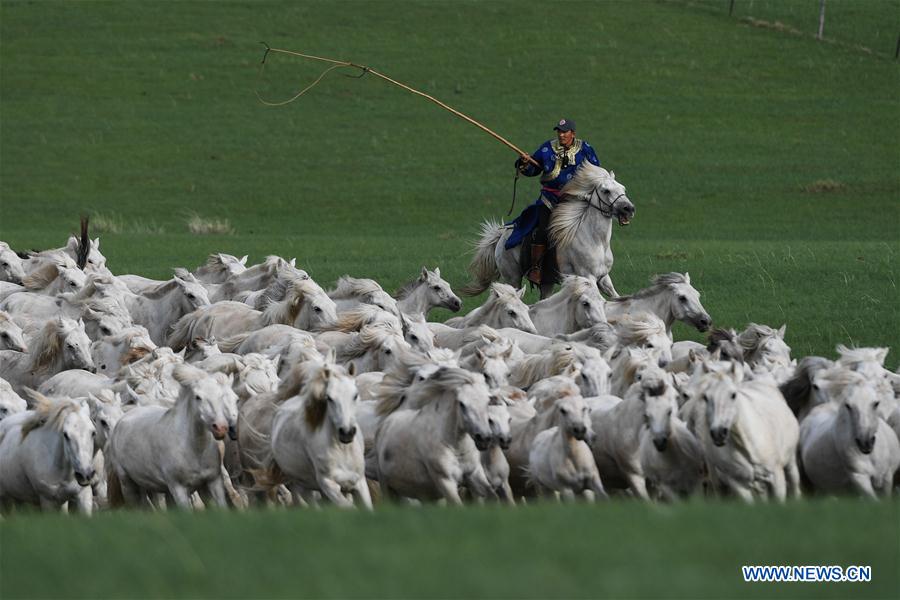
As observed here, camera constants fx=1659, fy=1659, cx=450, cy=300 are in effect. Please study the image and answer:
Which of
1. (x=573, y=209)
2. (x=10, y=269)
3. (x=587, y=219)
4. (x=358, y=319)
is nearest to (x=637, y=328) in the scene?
(x=358, y=319)

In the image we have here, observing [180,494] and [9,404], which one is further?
[9,404]

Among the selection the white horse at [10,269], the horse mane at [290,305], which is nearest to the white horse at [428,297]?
the horse mane at [290,305]

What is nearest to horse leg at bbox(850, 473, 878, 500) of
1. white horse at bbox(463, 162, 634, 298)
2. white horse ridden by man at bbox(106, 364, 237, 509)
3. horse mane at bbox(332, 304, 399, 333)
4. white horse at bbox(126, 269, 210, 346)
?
white horse ridden by man at bbox(106, 364, 237, 509)

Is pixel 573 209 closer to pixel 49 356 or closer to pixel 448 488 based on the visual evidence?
pixel 49 356

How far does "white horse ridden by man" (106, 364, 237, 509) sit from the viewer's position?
11242 mm

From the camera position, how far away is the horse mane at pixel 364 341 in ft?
46.9

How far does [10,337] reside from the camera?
15.6m

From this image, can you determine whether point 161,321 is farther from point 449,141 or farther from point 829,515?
point 449,141

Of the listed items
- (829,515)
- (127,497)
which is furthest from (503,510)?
(127,497)

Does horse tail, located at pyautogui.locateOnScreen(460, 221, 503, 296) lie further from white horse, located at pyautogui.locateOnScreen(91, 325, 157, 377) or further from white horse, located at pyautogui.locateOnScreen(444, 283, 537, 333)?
white horse, located at pyautogui.locateOnScreen(91, 325, 157, 377)

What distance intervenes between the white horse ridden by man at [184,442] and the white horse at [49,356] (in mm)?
3086

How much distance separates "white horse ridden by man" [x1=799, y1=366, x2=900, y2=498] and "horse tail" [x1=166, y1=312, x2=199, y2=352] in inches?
283

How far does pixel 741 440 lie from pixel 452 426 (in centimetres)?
191

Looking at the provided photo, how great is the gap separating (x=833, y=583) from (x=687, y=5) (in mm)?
50876
